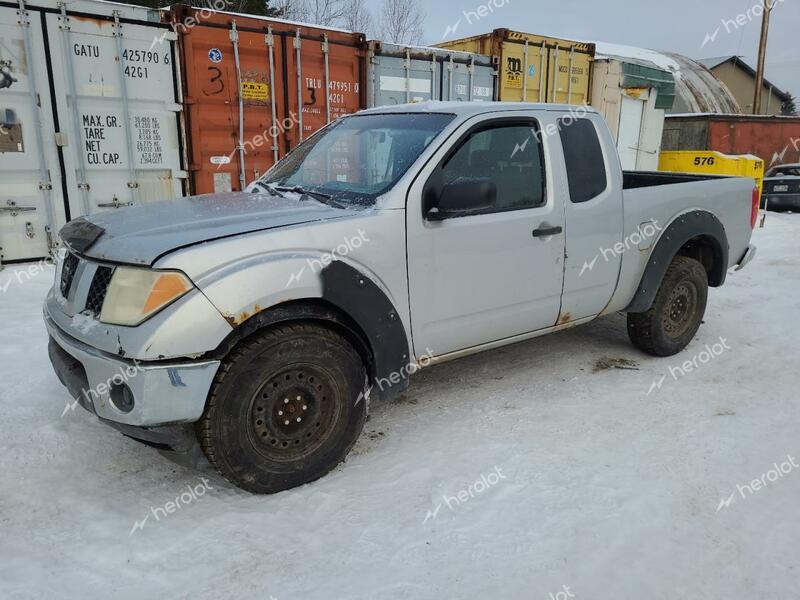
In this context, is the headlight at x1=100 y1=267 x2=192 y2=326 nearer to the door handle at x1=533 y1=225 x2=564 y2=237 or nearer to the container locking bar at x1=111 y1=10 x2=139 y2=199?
the door handle at x1=533 y1=225 x2=564 y2=237

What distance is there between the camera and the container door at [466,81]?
32.5ft

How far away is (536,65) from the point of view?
437 inches

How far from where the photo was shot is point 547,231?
147 inches

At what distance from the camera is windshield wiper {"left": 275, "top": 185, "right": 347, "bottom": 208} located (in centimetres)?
329

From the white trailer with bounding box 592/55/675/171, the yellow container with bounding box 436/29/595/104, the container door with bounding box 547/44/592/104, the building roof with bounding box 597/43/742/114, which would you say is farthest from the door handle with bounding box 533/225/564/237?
the building roof with bounding box 597/43/742/114

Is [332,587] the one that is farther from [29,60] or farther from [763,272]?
[763,272]

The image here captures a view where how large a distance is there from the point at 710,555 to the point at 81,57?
779cm

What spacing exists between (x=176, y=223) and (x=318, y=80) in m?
6.45

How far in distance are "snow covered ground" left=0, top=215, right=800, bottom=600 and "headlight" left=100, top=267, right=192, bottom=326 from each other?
93 cm

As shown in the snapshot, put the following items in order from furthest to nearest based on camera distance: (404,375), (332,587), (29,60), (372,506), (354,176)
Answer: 1. (29,60)
2. (354,176)
3. (404,375)
4. (372,506)
5. (332,587)

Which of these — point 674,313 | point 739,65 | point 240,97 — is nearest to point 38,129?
point 240,97

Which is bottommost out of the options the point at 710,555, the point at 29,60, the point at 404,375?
the point at 710,555

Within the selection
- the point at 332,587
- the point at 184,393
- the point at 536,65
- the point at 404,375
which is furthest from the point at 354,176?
A: the point at 536,65

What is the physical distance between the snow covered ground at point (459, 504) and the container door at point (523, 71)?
25.1 ft
